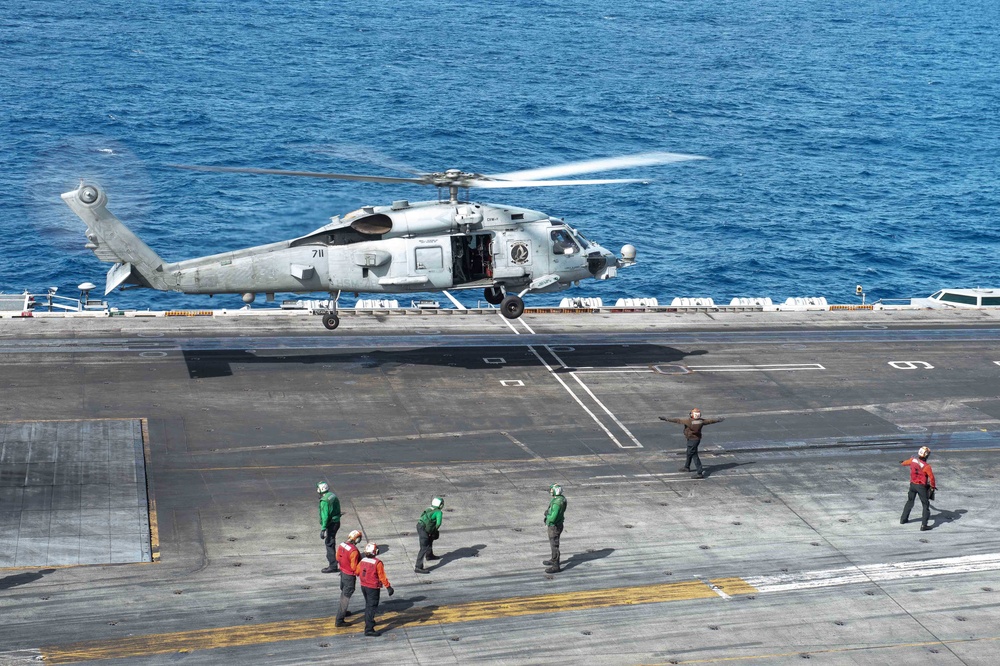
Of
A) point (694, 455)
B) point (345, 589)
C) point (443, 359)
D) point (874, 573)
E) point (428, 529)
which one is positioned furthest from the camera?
point (443, 359)

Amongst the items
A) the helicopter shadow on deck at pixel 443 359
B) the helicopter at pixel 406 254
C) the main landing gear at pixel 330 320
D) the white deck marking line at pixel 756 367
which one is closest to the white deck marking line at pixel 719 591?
the helicopter at pixel 406 254

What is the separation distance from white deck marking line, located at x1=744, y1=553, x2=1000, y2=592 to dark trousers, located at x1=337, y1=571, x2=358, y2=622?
31.2 ft

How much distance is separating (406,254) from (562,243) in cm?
578

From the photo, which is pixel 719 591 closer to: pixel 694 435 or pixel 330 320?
pixel 694 435

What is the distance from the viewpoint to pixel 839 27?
161 m

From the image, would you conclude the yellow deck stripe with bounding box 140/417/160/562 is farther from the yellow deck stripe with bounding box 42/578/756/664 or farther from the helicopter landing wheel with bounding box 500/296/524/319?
the helicopter landing wheel with bounding box 500/296/524/319

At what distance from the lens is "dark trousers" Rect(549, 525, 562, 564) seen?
2692 centimetres

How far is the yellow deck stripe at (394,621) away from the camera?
2298cm

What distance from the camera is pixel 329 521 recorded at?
26531 mm

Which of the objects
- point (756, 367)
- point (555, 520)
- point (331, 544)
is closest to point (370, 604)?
point (331, 544)

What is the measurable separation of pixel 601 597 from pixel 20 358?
25060 millimetres

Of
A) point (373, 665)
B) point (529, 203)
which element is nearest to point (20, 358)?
point (373, 665)

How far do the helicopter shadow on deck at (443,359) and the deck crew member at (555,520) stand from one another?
16.3 metres

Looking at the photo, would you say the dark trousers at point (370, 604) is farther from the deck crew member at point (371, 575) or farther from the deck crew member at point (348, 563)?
the deck crew member at point (348, 563)
